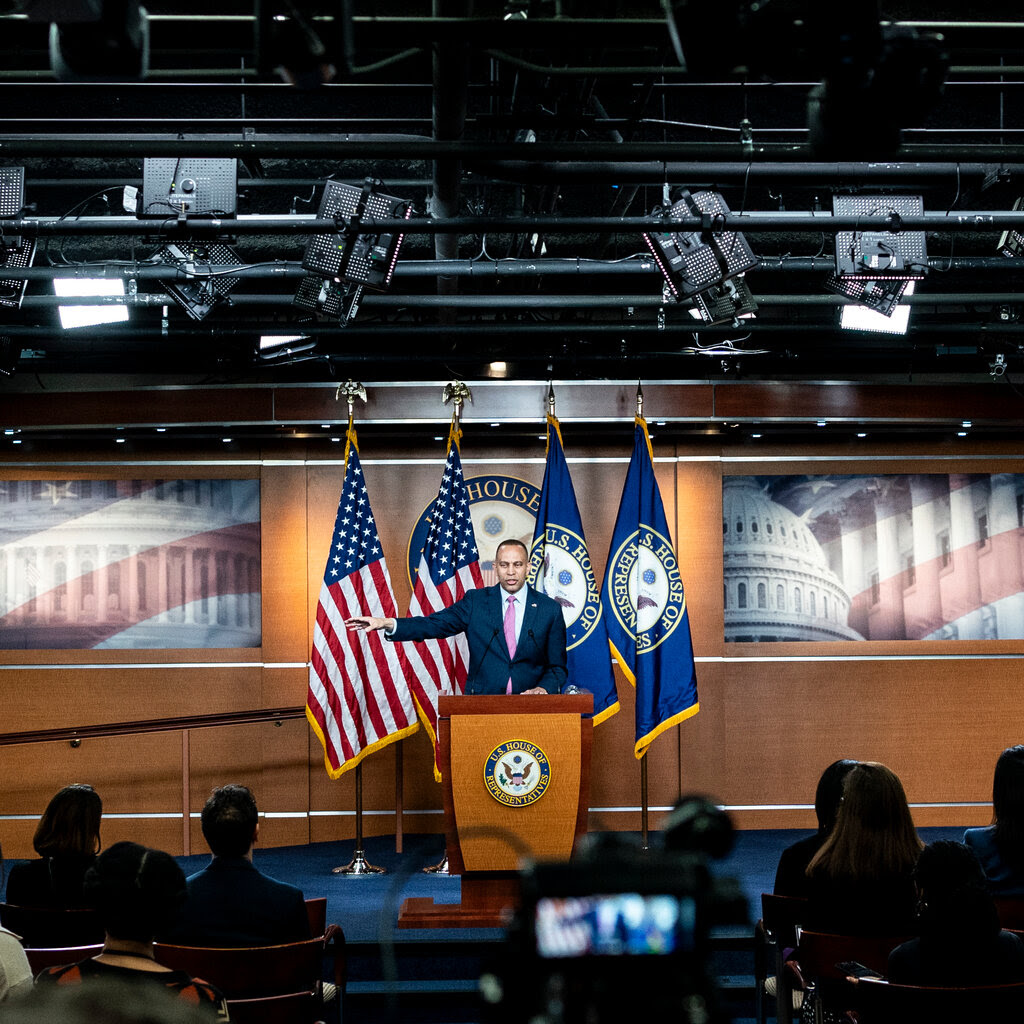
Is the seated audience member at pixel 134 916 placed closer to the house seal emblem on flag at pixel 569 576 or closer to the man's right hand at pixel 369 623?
the man's right hand at pixel 369 623

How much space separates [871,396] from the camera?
28.2 ft

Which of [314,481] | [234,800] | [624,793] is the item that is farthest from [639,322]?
[234,800]

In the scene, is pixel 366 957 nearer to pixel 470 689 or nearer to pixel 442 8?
pixel 470 689

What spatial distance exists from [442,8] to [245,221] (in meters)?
1.81

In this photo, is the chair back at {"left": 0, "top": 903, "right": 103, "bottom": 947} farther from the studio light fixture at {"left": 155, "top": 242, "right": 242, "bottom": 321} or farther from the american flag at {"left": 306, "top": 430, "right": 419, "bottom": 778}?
the american flag at {"left": 306, "top": 430, "right": 419, "bottom": 778}

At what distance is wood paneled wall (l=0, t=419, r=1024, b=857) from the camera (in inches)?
332

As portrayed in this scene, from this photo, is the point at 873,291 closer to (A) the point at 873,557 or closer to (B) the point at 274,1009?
(A) the point at 873,557

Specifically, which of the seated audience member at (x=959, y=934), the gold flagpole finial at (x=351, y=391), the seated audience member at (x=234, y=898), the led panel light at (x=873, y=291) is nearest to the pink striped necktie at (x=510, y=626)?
the gold flagpole finial at (x=351, y=391)

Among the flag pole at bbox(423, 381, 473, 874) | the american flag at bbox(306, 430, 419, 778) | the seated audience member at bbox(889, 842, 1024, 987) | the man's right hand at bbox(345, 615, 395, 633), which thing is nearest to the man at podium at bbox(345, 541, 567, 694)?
the man's right hand at bbox(345, 615, 395, 633)

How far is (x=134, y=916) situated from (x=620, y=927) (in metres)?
1.67

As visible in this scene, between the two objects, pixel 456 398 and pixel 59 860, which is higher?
pixel 456 398

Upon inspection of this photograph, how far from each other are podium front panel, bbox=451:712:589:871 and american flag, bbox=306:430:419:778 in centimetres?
221

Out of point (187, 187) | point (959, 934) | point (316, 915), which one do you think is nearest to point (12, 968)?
point (316, 915)

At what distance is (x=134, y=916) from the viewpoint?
2.54 m
